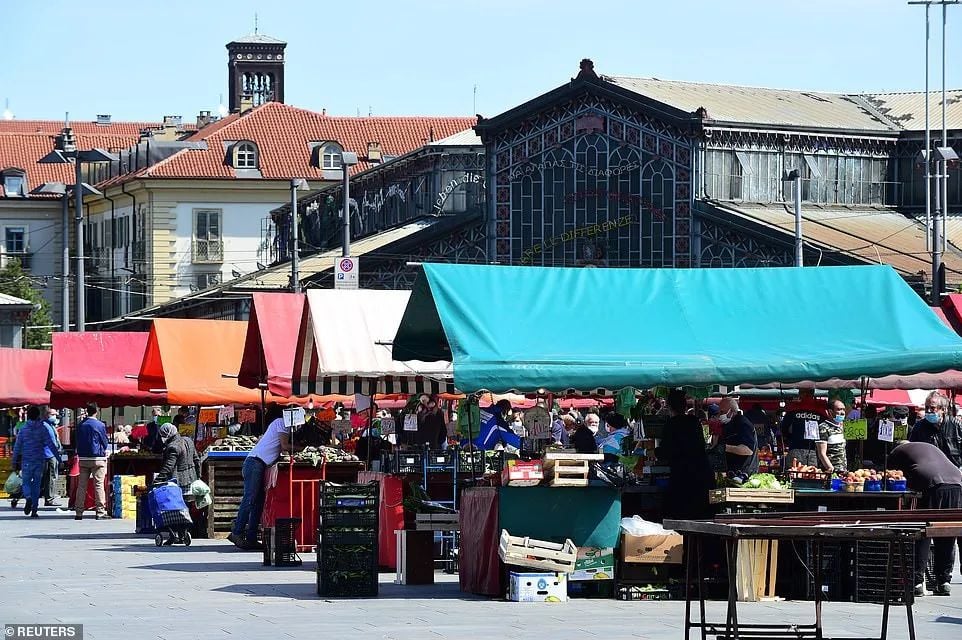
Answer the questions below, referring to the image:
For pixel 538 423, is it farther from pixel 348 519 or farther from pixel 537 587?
pixel 537 587

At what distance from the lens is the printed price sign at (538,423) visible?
87.4 ft

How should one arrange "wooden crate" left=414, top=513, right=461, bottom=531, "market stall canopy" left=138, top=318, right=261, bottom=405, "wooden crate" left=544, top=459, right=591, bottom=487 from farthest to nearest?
"market stall canopy" left=138, top=318, right=261, bottom=405, "wooden crate" left=414, top=513, right=461, bottom=531, "wooden crate" left=544, top=459, right=591, bottom=487

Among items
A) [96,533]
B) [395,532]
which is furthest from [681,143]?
[395,532]

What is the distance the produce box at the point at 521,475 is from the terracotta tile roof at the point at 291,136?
3047 inches

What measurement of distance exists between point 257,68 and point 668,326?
110 metres

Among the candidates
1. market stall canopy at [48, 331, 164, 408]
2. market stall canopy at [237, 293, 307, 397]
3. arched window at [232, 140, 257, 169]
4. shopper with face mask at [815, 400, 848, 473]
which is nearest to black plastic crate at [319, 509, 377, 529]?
market stall canopy at [237, 293, 307, 397]

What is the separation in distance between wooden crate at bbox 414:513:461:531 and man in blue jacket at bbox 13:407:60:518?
1600 centimetres

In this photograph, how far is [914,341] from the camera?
19500 mm

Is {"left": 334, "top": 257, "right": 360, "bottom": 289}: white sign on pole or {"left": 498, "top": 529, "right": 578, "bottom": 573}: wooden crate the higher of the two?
{"left": 334, "top": 257, "right": 360, "bottom": 289}: white sign on pole

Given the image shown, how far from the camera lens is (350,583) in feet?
61.3

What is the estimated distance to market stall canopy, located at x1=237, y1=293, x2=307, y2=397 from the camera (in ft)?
81.5

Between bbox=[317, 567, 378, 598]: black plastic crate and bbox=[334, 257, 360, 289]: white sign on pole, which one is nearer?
bbox=[317, 567, 378, 598]: black plastic crate

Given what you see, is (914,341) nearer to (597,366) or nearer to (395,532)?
(597,366)

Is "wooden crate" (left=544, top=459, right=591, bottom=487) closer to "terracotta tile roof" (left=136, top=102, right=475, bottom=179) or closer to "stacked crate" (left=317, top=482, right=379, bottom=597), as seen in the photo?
"stacked crate" (left=317, top=482, right=379, bottom=597)
